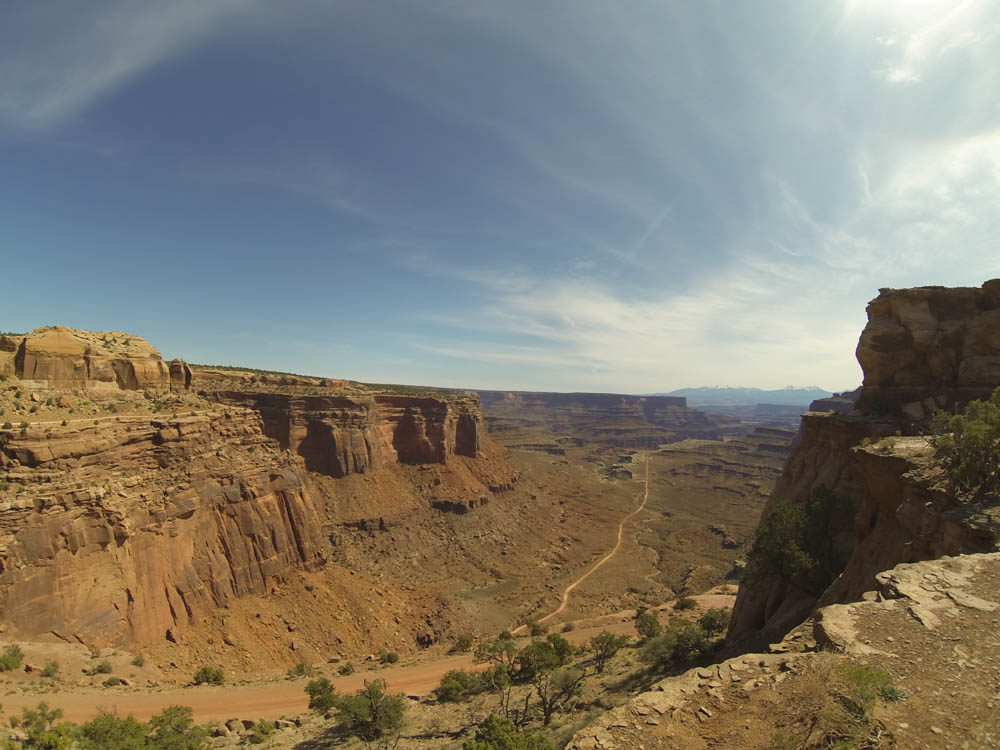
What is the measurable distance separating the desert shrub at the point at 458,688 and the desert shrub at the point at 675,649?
10631mm

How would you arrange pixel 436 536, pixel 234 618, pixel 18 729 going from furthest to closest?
pixel 436 536 → pixel 234 618 → pixel 18 729

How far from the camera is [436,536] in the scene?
62.1m

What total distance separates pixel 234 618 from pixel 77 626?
10724 millimetres

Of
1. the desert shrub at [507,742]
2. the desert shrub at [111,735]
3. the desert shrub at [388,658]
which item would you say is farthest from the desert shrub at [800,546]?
the desert shrub at [111,735]

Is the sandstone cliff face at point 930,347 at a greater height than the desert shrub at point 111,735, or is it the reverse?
the sandstone cliff face at point 930,347

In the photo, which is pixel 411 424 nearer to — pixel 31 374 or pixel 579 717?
pixel 31 374

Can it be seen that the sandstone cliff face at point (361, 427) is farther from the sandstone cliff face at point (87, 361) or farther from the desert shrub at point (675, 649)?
the desert shrub at point (675, 649)

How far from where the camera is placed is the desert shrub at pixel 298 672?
32259 mm

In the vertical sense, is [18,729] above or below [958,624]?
below

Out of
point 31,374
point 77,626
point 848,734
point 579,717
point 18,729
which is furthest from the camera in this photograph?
point 31,374

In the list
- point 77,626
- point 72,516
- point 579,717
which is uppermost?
point 72,516

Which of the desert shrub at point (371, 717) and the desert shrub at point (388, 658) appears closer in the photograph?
the desert shrub at point (371, 717)

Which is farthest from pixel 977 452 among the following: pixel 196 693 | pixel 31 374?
pixel 31 374

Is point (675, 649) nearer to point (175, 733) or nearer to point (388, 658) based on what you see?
point (388, 658)
